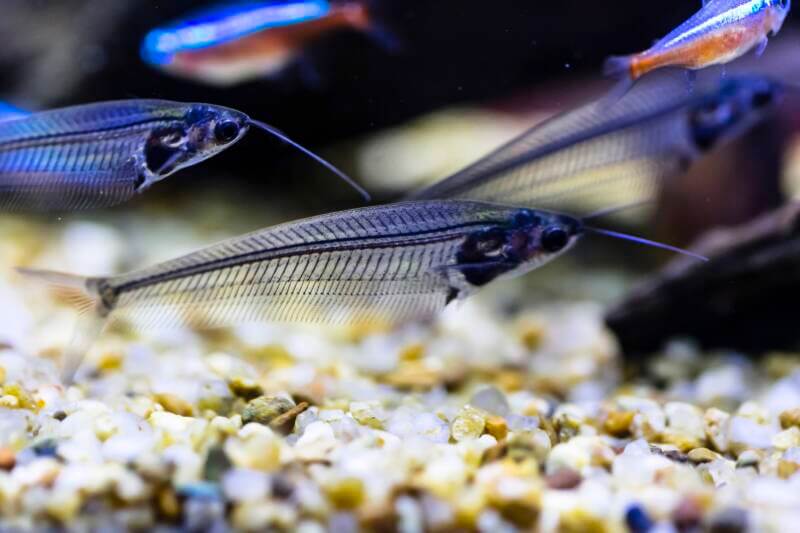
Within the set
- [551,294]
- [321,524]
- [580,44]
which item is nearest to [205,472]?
[321,524]

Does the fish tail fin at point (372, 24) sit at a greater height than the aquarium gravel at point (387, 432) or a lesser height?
greater

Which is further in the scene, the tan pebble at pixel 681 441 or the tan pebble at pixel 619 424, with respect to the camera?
the tan pebble at pixel 619 424

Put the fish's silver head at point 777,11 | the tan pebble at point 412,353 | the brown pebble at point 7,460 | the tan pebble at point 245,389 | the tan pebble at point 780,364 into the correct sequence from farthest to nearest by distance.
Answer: the tan pebble at point 412,353, the tan pebble at point 780,364, the tan pebble at point 245,389, the fish's silver head at point 777,11, the brown pebble at point 7,460

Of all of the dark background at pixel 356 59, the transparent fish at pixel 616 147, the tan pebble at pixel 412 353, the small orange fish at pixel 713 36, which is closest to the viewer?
the small orange fish at pixel 713 36

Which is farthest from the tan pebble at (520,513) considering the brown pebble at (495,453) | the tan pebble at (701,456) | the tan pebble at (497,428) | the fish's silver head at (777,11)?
the fish's silver head at (777,11)

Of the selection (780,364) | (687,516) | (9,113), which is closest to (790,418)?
(780,364)

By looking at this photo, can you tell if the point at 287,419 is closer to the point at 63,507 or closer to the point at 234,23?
the point at 63,507

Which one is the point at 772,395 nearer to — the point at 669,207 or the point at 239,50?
the point at 669,207

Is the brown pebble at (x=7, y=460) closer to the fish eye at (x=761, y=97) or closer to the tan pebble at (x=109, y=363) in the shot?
the tan pebble at (x=109, y=363)
